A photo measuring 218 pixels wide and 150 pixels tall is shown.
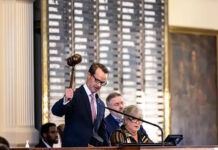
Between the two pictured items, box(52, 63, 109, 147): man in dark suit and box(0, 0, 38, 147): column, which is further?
box(0, 0, 38, 147): column

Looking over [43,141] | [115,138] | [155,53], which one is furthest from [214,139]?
[115,138]

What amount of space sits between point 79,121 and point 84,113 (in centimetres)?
9

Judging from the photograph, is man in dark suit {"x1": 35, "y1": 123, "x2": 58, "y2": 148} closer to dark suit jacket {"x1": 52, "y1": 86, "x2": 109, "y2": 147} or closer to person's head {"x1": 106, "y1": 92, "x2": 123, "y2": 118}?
person's head {"x1": 106, "y1": 92, "x2": 123, "y2": 118}

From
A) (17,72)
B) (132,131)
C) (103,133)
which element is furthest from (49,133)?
(103,133)

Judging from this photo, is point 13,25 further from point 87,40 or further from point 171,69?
point 171,69

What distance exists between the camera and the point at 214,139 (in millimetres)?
10273

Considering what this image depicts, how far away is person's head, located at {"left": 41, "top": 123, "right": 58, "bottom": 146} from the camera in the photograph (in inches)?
322

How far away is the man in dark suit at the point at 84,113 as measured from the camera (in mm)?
6137

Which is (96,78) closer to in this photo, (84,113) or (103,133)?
Answer: (84,113)

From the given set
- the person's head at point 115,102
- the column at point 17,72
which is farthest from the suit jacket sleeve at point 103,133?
the column at point 17,72

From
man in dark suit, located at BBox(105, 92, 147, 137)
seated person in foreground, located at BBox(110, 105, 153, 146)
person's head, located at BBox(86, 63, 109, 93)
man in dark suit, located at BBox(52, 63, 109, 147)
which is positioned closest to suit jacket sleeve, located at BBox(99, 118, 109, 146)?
man in dark suit, located at BBox(52, 63, 109, 147)

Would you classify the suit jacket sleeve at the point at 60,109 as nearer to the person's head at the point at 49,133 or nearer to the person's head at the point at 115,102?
the person's head at the point at 115,102

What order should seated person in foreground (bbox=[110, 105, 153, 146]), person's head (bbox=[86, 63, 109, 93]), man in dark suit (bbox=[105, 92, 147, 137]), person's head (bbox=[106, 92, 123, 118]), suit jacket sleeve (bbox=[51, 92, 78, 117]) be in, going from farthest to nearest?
1. person's head (bbox=[106, 92, 123, 118])
2. man in dark suit (bbox=[105, 92, 147, 137])
3. seated person in foreground (bbox=[110, 105, 153, 146])
4. person's head (bbox=[86, 63, 109, 93])
5. suit jacket sleeve (bbox=[51, 92, 78, 117])

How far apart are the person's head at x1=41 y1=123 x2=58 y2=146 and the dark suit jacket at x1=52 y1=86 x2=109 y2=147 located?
1.99 meters
